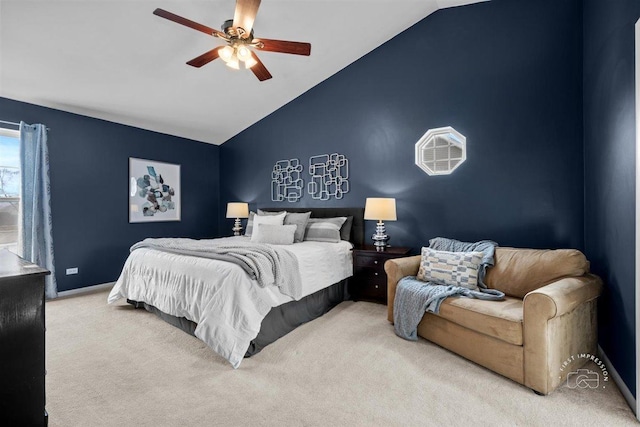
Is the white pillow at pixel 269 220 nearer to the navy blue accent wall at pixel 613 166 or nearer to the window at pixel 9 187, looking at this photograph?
the window at pixel 9 187

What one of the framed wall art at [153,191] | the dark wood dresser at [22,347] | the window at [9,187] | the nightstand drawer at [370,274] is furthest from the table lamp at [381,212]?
the window at [9,187]

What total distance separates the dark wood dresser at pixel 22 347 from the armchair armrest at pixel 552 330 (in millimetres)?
2585

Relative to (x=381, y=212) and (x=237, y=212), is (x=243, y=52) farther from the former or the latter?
(x=237, y=212)

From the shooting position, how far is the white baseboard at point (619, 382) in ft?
5.98

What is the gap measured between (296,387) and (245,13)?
2.72 metres

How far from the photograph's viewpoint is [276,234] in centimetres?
395

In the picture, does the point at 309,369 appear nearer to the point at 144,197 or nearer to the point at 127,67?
the point at 127,67

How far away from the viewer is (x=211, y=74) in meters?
4.04

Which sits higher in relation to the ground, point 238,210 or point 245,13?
point 245,13

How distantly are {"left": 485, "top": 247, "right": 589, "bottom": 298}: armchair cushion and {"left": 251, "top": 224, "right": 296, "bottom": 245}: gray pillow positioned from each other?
2.23 metres

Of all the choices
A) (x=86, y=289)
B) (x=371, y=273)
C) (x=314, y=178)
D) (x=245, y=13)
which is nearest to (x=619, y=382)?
(x=371, y=273)

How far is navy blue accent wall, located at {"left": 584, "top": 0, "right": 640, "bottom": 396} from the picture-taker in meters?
1.95

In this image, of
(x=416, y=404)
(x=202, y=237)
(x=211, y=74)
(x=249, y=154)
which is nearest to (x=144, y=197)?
(x=202, y=237)

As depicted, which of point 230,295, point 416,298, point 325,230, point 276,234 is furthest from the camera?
point 325,230
